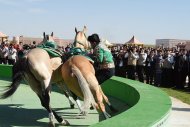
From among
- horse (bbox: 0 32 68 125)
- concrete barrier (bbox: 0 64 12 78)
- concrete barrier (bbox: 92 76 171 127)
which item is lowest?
concrete barrier (bbox: 0 64 12 78)

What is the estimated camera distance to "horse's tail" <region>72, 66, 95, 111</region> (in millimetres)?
7044

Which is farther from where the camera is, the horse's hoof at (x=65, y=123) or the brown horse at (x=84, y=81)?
the horse's hoof at (x=65, y=123)

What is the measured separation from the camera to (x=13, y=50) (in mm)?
24031

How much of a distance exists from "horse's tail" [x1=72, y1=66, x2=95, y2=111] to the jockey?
1265 millimetres

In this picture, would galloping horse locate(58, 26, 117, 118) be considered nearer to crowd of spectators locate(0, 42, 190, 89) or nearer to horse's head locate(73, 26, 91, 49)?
horse's head locate(73, 26, 91, 49)

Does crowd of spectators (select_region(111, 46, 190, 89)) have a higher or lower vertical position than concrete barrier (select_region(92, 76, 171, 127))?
lower

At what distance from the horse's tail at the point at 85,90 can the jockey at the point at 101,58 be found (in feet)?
4.15

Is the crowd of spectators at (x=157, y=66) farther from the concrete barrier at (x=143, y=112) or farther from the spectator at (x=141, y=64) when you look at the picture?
the concrete barrier at (x=143, y=112)

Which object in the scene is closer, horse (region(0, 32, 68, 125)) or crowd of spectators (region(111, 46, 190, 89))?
horse (region(0, 32, 68, 125))

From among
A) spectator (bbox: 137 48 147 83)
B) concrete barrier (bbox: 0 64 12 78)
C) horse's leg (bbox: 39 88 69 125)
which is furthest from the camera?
spectator (bbox: 137 48 147 83)

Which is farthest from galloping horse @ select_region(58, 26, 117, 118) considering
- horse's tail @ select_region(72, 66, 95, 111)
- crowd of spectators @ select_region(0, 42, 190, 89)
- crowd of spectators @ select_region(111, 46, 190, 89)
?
crowd of spectators @ select_region(111, 46, 190, 89)

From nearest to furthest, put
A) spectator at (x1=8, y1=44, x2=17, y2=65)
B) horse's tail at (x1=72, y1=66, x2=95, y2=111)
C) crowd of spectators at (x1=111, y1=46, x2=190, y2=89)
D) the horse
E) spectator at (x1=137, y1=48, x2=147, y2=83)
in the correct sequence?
1. horse's tail at (x1=72, y1=66, x2=95, y2=111)
2. the horse
3. crowd of spectators at (x1=111, y1=46, x2=190, y2=89)
4. spectator at (x1=137, y1=48, x2=147, y2=83)
5. spectator at (x1=8, y1=44, x2=17, y2=65)

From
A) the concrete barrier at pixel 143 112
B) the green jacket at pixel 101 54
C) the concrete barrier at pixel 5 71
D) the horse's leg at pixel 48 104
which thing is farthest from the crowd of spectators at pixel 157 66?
the horse's leg at pixel 48 104

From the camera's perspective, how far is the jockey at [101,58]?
333 inches
